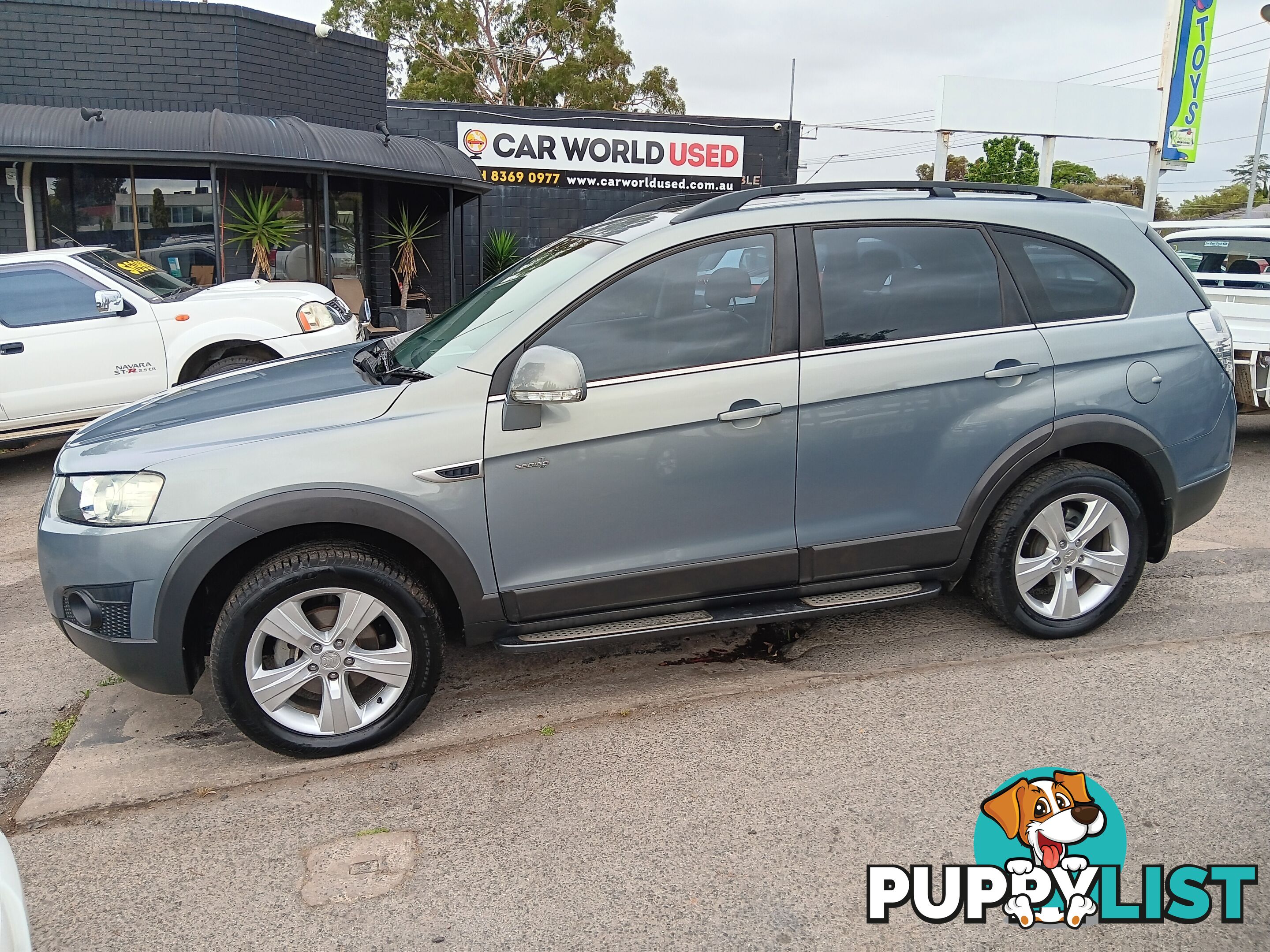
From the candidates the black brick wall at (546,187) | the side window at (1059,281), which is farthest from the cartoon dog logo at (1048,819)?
the black brick wall at (546,187)

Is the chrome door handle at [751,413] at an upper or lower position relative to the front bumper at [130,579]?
upper

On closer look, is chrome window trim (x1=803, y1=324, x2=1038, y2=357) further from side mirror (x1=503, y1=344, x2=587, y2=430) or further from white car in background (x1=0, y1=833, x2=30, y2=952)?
white car in background (x1=0, y1=833, x2=30, y2=952)

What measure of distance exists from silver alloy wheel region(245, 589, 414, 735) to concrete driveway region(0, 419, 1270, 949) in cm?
18

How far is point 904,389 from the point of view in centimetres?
391

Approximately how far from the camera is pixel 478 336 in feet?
12.8

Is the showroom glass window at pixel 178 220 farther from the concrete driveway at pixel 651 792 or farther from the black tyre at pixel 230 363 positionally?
the concrete driveway at pixel 651 792

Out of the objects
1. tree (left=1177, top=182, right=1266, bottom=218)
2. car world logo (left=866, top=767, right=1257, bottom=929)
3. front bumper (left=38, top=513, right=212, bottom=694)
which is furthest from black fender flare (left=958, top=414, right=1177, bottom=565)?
tree (left=1177, top=182, right=1266, bottom=218)

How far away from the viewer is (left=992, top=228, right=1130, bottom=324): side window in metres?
4.19

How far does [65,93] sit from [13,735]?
12527mm

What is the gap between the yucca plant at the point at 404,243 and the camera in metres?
16.2

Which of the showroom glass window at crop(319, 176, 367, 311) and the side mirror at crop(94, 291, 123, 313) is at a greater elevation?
the showroom glass window at crop(319, 176, 367, 311)

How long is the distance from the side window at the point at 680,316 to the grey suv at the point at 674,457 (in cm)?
1

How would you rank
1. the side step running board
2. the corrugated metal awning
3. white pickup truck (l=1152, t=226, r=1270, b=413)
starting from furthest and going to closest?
1. the corrugated metal awning
2. white pickup truck (l=1152, t=226, r=1270, b=413)
3. the side step running board

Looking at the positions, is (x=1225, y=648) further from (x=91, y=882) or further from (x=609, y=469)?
(x=91, y=882)
